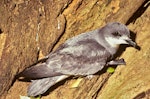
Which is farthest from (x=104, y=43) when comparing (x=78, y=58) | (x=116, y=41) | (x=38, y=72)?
(x=38, y=72)

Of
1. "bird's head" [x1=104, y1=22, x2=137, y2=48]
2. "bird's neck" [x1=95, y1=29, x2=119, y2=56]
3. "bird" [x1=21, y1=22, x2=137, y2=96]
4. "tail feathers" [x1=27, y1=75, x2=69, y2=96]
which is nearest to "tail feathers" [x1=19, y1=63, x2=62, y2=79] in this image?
"bird" [x1=21, y1=22, x2=137, y2=96]

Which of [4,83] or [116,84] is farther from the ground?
[4,83]

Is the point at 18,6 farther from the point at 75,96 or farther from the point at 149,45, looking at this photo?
the point at 149,45

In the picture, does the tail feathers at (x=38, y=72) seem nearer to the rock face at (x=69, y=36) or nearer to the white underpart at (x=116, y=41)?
the rock face at (x=69, y=36)

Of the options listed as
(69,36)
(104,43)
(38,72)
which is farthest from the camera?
(69,36)

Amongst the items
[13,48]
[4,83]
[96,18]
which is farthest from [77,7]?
[4,83]

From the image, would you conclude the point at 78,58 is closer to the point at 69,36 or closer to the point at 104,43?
the point at 104,43

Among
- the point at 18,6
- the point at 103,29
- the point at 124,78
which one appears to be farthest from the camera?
the point at 124,78
